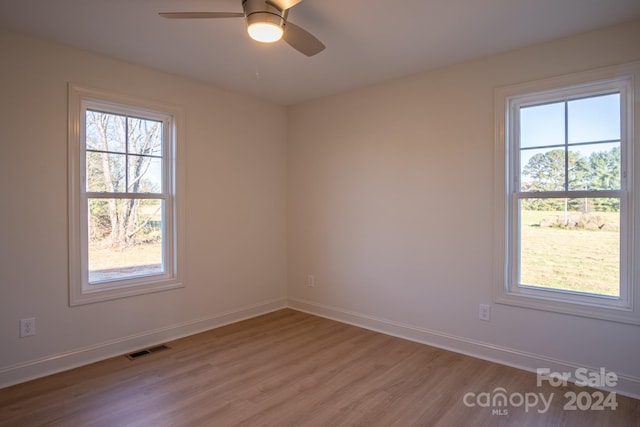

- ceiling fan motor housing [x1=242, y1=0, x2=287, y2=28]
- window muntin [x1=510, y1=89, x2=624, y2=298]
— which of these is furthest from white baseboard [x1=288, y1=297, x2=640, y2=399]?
ceiling fan motor housing [x1=242, y1=0, x2=287, y2=28]

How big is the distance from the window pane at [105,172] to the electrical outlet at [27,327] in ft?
3.48

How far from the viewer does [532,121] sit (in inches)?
114

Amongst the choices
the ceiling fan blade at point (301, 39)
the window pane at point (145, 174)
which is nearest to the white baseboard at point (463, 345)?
the window pane at point (145, 174)

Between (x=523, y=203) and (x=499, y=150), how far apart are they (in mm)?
472

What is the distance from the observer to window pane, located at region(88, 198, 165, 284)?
3.03 metres

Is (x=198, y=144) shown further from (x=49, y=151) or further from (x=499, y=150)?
(x=499, y=150)

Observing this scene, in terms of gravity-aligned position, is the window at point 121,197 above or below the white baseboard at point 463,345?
above

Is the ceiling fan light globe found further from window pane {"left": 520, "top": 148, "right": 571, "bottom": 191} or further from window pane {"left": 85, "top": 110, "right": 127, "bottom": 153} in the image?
window pane {"left": 520, "top": 148, "right": 571, "bottom": 191}

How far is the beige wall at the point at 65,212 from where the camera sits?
2582 mm

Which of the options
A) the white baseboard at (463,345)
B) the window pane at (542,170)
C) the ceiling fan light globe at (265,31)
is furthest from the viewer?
the window pane at (542,170)

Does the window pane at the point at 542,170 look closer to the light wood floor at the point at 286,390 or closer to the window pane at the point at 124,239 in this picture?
the light wood floor at the point at 286,390

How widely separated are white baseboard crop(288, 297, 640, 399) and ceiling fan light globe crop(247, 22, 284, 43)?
2.75 metres

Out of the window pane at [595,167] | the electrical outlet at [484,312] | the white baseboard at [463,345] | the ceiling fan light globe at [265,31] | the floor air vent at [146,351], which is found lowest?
the floor air vent at [146,351]

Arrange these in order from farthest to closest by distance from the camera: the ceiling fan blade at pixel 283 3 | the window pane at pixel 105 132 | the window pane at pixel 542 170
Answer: the window pane at pixel 105 132 < the window pane at pixel 542 170 < the ceiling fan blade at pixel 283 3
